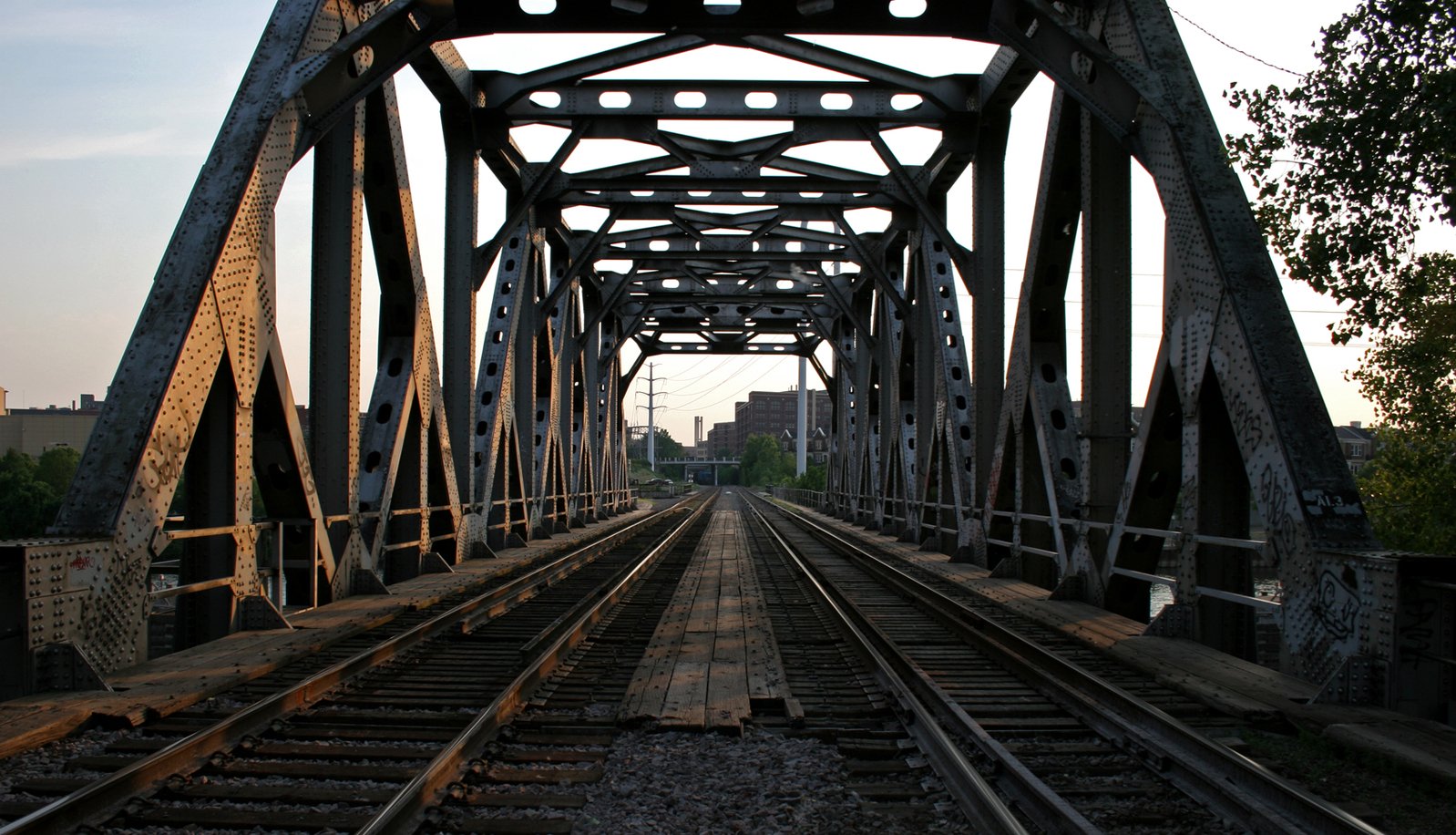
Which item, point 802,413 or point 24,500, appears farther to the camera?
point 802,413

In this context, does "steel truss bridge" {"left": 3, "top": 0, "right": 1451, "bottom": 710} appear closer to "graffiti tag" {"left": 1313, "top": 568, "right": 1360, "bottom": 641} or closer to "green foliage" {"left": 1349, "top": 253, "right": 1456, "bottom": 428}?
"graffiti tag" {"left": 1313, "top": 568, "right": 1360, "bottom": 641}

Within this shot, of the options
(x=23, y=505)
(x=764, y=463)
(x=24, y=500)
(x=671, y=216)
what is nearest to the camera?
(x=671, y=216)

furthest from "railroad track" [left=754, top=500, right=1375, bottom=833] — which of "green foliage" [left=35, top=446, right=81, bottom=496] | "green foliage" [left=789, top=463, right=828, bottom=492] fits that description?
"green foliage" [left=35, top=446, right=81, bottom=496]

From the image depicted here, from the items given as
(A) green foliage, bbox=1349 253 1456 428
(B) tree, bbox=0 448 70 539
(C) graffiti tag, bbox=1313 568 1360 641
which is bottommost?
(B) tree, bbox=0 448 70 539

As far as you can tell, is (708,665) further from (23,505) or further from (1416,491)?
(23,505)

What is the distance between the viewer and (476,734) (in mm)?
5078

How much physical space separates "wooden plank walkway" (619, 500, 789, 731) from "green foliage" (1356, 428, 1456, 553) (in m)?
12.6

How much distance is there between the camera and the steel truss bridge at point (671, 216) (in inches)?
265

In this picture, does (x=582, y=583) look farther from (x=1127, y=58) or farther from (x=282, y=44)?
(x=1127, y=58)

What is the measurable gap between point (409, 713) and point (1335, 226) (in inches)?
417

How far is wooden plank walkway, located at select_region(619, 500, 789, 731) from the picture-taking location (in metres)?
5.91

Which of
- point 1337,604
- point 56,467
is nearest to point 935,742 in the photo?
point 1337,604

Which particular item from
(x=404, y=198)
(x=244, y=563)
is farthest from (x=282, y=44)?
(x=244, y=563)

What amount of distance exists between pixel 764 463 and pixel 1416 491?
393ft
